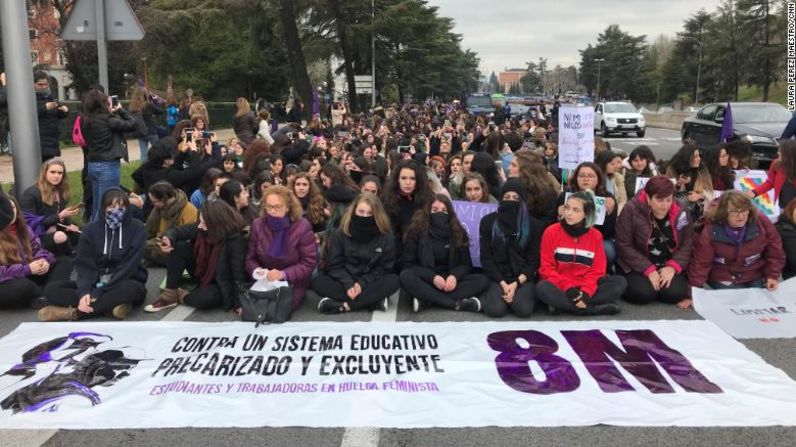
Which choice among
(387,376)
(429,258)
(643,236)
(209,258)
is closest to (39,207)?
(209,258)

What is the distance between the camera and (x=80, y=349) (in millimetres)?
4891

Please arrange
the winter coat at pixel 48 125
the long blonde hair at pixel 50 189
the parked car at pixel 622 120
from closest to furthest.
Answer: the long blonde hair at pixel 50 189
the winter coat at pixel 48 125
the parked car at pixel 622 120

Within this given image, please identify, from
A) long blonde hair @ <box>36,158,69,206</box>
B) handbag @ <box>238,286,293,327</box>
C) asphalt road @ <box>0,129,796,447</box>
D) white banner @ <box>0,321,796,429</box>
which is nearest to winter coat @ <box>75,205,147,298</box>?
white banner @ <box>0,321,796,429</box>

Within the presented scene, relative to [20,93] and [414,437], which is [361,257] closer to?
[414,437]

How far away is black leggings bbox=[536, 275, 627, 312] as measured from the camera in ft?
19.0

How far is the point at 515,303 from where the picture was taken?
5.85 m

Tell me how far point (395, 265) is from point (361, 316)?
79 cm

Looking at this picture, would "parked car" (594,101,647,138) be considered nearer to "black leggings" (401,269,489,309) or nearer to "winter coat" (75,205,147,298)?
"black leggings" (401,269,489,309)

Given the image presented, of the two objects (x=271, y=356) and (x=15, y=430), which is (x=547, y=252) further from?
(x=15, y=430)

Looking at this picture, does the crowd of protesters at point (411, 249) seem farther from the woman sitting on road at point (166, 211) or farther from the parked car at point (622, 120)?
the parked car at point (622, 120)

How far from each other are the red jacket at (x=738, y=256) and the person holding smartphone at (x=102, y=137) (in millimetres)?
6617

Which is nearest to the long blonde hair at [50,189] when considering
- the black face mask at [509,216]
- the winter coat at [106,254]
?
the winter coat at [106,254]

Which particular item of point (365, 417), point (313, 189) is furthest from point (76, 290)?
point (365, 417)

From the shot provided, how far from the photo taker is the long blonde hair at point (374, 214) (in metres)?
6.12
